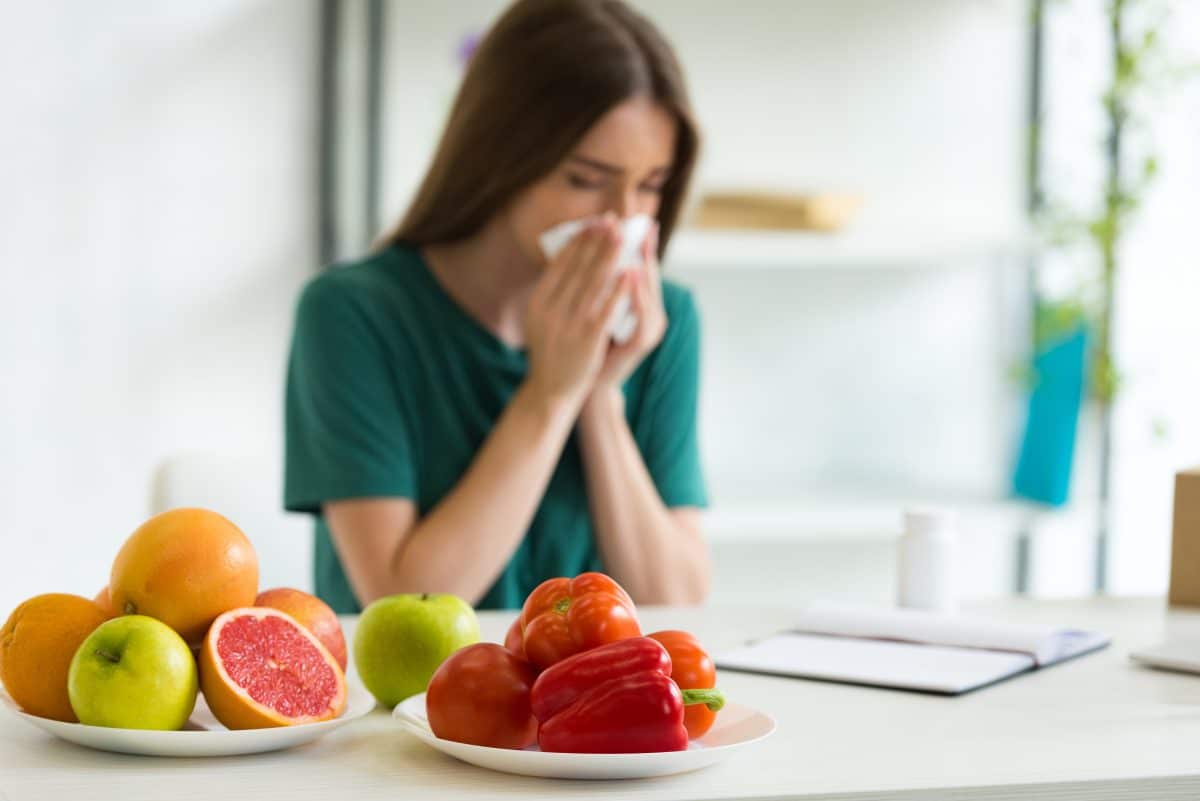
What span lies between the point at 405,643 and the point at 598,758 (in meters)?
0.21

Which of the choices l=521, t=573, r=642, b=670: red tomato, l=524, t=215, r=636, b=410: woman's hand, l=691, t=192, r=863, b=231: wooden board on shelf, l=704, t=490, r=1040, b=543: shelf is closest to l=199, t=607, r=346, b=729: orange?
l=521, t=573, r=642, b=670: red tomato

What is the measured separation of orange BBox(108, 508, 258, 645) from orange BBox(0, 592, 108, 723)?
0.03 metres

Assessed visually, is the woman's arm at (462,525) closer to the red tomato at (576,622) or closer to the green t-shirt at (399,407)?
the green t-shirt at (399,407)

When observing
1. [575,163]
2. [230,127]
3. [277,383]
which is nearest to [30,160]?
[230,127]

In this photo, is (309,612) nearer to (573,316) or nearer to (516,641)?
(516,641)

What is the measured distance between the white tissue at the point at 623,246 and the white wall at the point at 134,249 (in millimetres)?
796

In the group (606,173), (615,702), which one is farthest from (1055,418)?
(615,702)

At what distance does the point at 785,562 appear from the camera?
2.71 m

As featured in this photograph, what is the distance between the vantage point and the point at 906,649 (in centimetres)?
112

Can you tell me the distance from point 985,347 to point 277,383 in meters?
1.33

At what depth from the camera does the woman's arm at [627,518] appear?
163cm

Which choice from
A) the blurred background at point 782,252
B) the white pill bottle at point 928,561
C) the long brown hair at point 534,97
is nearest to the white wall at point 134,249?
the blurred background at point 782,252

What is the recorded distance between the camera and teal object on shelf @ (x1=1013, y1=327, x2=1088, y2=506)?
2566 millimetres

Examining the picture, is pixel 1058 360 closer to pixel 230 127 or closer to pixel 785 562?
pixel 785 562
